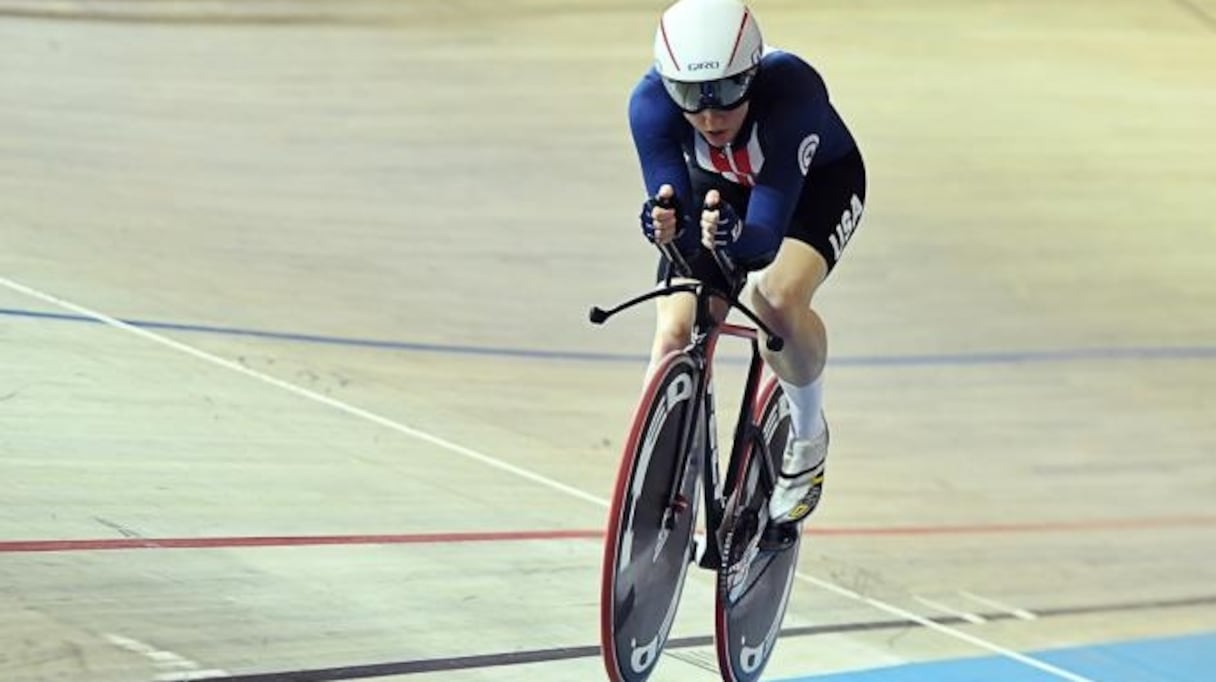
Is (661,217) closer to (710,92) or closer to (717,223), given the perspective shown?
(717,223)

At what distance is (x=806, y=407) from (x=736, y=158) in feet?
1.70

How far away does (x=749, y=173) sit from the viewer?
9.21 feet

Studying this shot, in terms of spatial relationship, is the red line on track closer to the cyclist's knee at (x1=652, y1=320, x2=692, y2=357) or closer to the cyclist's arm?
the cyclist's knee at (x1=652, y1=320, x2=692, y2=357)

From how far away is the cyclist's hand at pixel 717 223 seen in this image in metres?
2.52

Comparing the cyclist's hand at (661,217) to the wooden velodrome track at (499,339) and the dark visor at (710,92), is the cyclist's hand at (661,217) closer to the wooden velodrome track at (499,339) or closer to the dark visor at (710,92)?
the dark visor at (710,92)

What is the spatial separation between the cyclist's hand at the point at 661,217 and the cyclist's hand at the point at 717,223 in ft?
0.14

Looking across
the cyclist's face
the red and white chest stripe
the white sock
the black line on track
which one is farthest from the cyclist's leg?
the black line on track

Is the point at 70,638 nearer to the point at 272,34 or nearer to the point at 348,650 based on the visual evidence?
the point at 348,650

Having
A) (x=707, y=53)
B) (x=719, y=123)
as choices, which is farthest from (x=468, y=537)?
(x=707, y=53)

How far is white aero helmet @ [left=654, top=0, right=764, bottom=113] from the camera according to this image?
257cm

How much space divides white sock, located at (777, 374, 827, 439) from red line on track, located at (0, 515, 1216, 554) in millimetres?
914

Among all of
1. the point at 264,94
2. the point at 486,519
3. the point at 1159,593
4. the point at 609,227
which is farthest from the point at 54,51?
the point at 1159,593

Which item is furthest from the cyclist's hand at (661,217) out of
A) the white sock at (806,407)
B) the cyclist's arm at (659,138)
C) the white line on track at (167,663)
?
the white line on track at (167,663)

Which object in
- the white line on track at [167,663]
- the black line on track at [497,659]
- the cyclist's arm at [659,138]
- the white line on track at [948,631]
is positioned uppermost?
the cyclist's arm at [659,138]
